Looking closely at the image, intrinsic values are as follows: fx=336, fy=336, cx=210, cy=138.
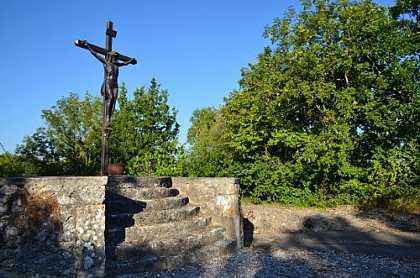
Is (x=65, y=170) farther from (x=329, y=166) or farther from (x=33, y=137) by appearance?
(x=329, y=166)

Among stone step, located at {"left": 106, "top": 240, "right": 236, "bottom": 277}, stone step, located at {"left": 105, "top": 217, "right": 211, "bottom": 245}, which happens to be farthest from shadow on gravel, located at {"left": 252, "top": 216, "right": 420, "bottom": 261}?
stone step, located at {"left": 105, "top": 217, "right": 211, "bottom": 245}

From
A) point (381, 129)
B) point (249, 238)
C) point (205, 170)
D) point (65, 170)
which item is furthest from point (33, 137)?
point (381, 129)

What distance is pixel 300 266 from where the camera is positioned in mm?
4535

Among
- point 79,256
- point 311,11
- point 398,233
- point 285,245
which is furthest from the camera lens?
point 311,11

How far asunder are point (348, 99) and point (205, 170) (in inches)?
209

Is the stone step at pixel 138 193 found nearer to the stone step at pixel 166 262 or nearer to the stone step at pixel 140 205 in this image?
the stone step at pixel 140 205

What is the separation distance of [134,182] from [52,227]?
7.10 feet

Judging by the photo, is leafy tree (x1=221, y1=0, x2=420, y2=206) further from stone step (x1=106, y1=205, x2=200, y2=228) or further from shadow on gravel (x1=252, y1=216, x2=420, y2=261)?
stone step (x1=106, y1=205, x2=200, y2=228)

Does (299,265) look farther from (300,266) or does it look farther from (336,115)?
(336,115)

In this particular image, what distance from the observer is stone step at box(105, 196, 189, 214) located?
5137mm

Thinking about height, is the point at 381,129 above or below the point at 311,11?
below

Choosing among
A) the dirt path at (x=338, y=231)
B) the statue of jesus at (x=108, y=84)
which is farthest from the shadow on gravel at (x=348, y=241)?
the statue of jesus at (x=108, y=84)

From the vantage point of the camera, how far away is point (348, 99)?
411 inches

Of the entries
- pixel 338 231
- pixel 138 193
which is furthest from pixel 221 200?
pixel 338 231
